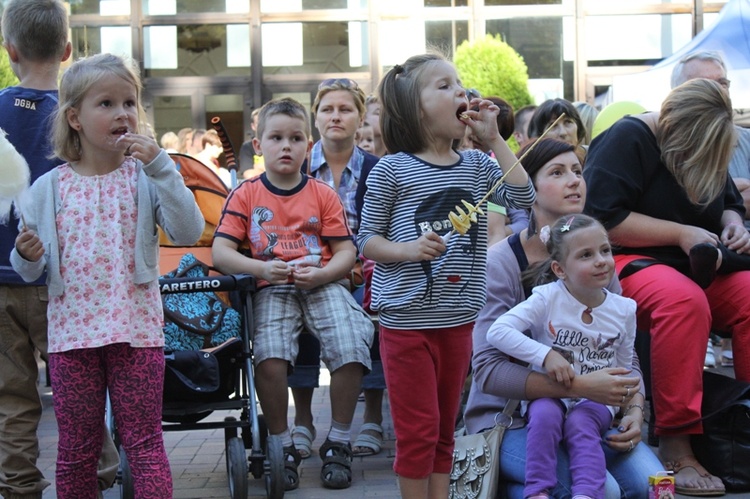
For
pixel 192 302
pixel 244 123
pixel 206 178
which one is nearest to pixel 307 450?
pixel 192 302

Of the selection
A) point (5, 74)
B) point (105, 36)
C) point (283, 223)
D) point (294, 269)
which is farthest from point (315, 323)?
point (105, 36)

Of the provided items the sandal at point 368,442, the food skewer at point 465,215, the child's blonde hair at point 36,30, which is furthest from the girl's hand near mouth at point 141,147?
the sandal at point 368,442

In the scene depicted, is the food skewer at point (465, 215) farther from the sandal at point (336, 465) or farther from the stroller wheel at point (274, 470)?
the sandal at point (336, 465)

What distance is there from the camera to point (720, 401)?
14.6ft

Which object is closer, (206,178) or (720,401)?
(720,401)

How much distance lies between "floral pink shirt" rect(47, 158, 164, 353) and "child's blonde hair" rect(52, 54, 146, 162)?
0.10m

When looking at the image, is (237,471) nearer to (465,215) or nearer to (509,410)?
(509,410)

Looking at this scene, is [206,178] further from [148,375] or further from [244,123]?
[244,123]

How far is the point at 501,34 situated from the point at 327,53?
281 centimetres

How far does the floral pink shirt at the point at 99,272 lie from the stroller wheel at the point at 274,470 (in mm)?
971

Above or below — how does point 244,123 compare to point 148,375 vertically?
above

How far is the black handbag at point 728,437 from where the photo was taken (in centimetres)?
436

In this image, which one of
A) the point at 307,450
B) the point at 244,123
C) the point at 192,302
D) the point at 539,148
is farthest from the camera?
the point at 244,123

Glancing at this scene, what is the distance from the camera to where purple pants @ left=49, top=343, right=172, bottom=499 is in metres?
3.47
